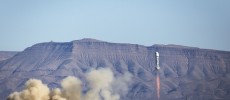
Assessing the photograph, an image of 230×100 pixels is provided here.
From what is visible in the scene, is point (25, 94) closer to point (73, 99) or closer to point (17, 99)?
point (17, 99)

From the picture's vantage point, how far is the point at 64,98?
7638 inches

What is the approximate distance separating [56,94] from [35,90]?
7.31m

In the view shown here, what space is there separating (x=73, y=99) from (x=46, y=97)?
9.59 m

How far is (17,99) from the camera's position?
197125 mm

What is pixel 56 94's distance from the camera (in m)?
197

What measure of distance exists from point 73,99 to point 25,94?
16.6m

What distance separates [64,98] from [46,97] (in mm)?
6672

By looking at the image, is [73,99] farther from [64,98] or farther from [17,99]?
[17,99]

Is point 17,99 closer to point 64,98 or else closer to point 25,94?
point 25,94

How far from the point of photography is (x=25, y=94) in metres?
196

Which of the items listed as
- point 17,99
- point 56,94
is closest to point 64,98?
point 56,94

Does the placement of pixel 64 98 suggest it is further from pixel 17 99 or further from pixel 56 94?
pixel 17 99

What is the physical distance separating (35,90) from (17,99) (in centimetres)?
699

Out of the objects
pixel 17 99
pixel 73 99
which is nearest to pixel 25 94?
pixel 17 99
